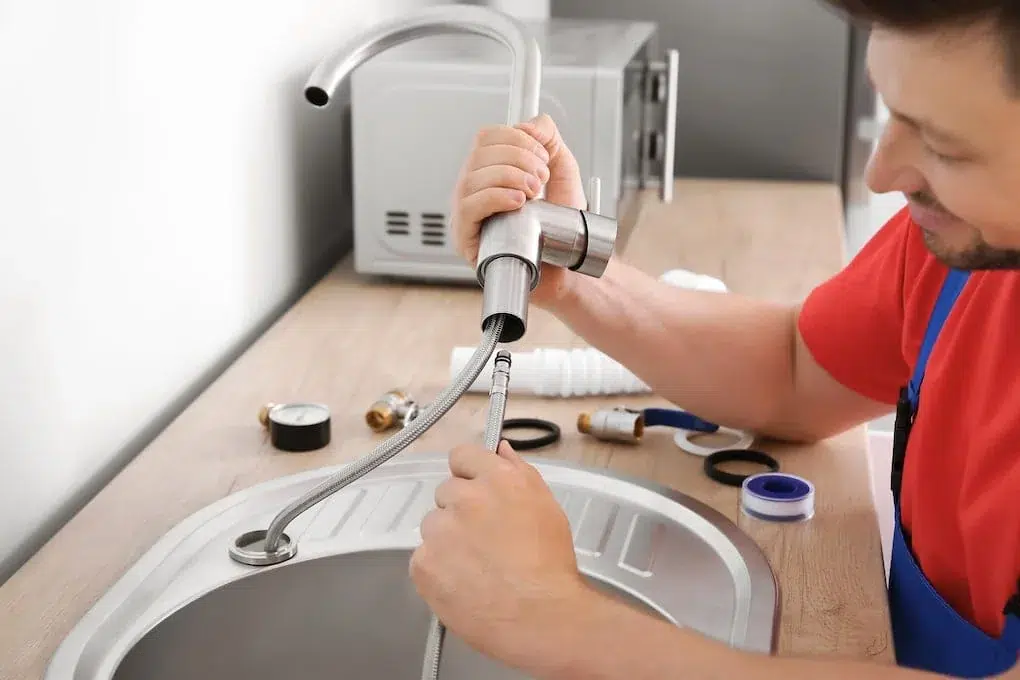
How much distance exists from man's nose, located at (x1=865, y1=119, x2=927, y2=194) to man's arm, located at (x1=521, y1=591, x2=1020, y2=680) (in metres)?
0.29

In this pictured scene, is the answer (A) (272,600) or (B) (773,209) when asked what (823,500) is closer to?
(A) (272,600)

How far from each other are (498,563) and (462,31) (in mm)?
480

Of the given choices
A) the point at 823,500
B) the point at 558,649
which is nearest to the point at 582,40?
the point at 823,500

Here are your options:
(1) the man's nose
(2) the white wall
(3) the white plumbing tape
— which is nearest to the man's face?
(1) the man's nose

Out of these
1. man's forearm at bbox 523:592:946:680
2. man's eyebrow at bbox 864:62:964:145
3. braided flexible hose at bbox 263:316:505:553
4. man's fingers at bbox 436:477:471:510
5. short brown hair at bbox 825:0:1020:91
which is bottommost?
man's forearm at bbox 523:592:946:680

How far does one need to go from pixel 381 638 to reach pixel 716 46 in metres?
1.52

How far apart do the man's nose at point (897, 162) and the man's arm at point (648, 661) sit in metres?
0.29

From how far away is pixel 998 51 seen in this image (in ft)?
2.24

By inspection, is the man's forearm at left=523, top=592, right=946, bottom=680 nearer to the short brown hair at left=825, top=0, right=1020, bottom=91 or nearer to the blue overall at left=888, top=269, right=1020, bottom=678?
the blue overall at left=888, top=269, right=1020, bottom=678

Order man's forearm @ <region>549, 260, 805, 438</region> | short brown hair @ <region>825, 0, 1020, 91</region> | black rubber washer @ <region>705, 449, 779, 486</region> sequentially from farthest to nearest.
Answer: man's forearm @ <region>549, 260, 805, 438</region> < black rubber washer @ <region>705, 449, 779, 486</region> < short brown hair @ <region>825, 0, 1020, 91</region>

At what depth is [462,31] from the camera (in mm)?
1043

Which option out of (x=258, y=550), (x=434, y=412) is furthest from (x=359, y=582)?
(x=434, y=412)

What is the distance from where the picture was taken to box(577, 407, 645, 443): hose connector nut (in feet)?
3.80

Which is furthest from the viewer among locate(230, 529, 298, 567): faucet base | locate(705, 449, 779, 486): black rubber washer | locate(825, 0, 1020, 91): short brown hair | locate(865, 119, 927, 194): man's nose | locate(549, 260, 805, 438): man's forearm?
locate(549, 260, 805, 438): man's forearm
